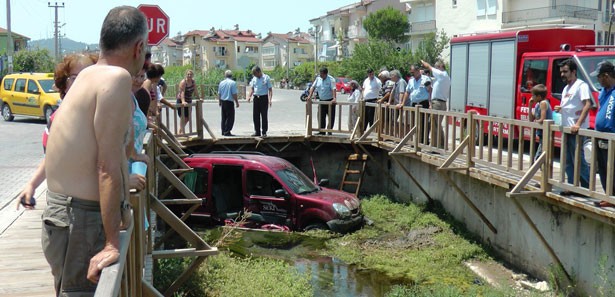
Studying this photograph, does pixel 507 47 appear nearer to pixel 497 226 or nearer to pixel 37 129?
pixel 497 226

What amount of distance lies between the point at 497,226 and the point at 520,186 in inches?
89.7

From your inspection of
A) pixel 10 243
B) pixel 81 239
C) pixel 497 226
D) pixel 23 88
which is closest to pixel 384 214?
pixel 497 226

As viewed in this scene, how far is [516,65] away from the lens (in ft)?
43.5

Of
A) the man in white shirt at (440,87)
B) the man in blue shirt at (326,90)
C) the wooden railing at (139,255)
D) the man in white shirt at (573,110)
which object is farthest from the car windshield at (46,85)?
the man in white shirt at (573,110)

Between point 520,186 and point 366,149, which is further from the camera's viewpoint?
point 366,149

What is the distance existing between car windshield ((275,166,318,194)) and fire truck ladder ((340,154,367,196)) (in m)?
2.95

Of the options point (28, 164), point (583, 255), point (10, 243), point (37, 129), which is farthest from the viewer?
point (37, 129)

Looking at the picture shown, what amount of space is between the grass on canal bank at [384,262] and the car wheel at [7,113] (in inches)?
601

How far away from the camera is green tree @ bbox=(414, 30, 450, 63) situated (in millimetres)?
55000

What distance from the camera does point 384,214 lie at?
1440 cm

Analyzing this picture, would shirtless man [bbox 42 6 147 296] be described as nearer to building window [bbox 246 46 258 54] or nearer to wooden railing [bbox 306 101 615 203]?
wooden railing [bbox 306 101 615 203]

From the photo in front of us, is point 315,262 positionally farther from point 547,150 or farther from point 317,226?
point 547,150

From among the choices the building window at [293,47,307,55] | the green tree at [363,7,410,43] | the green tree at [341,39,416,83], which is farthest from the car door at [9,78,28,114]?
the building window at [293,47,307,55]

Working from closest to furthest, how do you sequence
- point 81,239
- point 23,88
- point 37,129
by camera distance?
point 81,239, point 37,129, point 23,88
